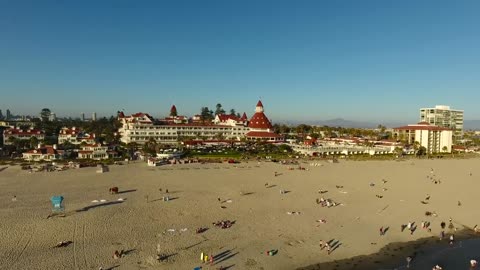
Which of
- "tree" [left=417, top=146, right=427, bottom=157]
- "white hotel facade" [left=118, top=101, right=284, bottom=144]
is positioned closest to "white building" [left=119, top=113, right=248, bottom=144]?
"white hotel facade" [left=118, top=101, right=284, bottom=144]

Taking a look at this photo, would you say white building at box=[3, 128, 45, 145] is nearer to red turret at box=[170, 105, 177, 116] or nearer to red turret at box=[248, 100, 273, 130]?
red turret at box=[170, 105, 177, 116]

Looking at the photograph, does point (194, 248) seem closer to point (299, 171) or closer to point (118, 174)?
point (118, 174)

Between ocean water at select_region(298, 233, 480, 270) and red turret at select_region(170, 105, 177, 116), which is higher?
red turret at select_region(170, 105, 177, 116)

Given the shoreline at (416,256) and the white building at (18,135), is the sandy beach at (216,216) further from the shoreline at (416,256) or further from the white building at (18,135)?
the white building at (18,135)

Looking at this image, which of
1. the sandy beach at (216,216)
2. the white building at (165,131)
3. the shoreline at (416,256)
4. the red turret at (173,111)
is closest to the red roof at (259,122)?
the white building at (165,131)

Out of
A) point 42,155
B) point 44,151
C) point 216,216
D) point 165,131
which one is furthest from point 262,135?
point 216,216

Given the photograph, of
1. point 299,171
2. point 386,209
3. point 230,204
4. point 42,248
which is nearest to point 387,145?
point 299,171
